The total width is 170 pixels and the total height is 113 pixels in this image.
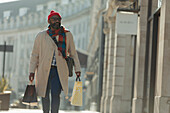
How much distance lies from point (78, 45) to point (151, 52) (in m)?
54.7

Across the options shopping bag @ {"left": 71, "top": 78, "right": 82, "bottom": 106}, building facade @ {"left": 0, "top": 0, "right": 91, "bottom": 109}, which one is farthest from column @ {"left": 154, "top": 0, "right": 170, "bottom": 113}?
building facade @ {"left": 0, "top": 0, "right": 91, "bottom": 109}

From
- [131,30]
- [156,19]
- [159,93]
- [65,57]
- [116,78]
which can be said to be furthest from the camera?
[116,78]

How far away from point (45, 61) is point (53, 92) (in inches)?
16.4

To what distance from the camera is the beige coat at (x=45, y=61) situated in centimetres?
613

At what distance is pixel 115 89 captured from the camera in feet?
50.2

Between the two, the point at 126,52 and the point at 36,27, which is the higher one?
the point at 36,27

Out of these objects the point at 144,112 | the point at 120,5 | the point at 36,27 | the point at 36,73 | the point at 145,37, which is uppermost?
the point at 36,27

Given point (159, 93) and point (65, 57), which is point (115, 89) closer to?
point (159, 93)

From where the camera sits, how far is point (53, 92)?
6039mm

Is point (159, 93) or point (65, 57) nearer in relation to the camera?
point (65, 57)

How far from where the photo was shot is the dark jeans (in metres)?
6.05

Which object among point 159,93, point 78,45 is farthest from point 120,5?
point 78,45

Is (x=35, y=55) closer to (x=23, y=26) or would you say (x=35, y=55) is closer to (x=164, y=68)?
(x=164, y=68)

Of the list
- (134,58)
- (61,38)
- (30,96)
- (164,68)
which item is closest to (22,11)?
(134,58)
